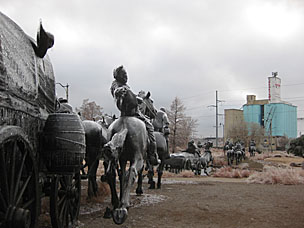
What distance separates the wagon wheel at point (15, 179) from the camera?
10.3ft

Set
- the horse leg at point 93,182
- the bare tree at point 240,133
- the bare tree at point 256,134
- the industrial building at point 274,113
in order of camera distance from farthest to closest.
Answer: the industrial building at point 274,113 → the bare tree at point 256,134 → the bare tree at point 240,133 → the horse leg at point 93,182

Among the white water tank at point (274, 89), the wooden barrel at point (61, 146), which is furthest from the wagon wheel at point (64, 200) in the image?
the white water tank at point (274, 89)

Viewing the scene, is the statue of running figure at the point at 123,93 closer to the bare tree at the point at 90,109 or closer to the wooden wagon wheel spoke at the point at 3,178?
the wooden wagon wheel spoke at the point at 3,178

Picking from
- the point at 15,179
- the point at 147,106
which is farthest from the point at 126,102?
the point at 15,179

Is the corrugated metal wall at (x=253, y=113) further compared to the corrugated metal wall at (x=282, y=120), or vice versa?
the corrugated metal wall at (x=253, y=113)

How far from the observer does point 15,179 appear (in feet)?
11.6

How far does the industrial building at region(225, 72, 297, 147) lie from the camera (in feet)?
241

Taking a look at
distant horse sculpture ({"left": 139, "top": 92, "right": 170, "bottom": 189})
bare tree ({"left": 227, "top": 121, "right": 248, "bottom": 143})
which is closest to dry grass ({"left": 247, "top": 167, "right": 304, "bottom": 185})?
distant horse sculpture ({"left": 139, "top": 92, "right": 170, "bottom": 189})

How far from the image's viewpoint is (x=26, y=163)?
3744 millimetres

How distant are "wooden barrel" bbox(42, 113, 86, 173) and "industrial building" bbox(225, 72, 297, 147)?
68107mm

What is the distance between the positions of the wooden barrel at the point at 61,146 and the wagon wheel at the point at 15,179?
Result: 0.64 metres

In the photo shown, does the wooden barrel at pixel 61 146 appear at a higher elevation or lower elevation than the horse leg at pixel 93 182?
higher

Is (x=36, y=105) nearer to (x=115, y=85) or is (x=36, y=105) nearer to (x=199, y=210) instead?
(x=115, y=85)

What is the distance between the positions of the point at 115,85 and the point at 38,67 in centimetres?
264
